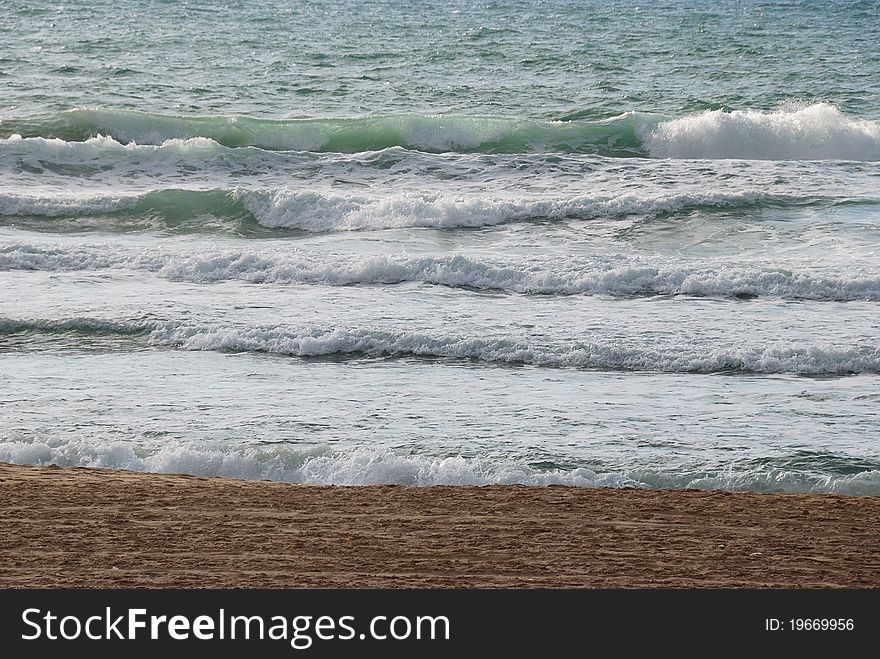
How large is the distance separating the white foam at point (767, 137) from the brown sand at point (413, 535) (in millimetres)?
14740

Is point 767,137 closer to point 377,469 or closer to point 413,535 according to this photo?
point 377,469

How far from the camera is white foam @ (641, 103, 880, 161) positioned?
785 inches

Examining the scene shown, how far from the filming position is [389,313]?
33.7 ft

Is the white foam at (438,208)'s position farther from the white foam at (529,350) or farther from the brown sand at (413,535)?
the brown sand at (413,535)

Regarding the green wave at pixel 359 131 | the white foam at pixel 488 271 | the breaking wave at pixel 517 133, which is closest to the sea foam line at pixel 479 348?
the white foam at pixel 488 271

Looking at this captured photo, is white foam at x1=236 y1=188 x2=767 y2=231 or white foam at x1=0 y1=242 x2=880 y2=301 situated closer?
white foam at x1=0 y1=242 x2=880 y2=301

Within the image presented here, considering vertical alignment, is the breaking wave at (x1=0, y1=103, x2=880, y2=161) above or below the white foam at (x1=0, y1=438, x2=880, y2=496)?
above

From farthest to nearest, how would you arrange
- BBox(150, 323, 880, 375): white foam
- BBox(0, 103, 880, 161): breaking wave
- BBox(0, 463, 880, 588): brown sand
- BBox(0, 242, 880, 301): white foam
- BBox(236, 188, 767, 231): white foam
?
BBox(0, 103, 880, 161): breaking wave
BBox(236, 188, 767, 231): white foam
BBox(0, 242, 880, 301): white foam
BBox(150, 323, 880, 375): white foam
BBox(0, 463, 880, 588): brown sand

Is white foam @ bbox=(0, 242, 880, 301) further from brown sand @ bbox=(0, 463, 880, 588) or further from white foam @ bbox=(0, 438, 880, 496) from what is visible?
brown sand @ bbox=(0, 463, 880, 588)

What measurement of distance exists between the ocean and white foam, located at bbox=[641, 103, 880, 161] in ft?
0.19

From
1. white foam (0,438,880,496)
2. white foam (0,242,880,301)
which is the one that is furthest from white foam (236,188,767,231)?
white foam (0,438,880,496)

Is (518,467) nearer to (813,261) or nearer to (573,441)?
(573,441)

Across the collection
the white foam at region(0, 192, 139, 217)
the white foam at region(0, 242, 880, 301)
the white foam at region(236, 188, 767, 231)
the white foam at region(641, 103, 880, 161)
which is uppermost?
the white foam at region(641, 103, 880, 161)

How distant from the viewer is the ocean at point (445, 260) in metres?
7.15
